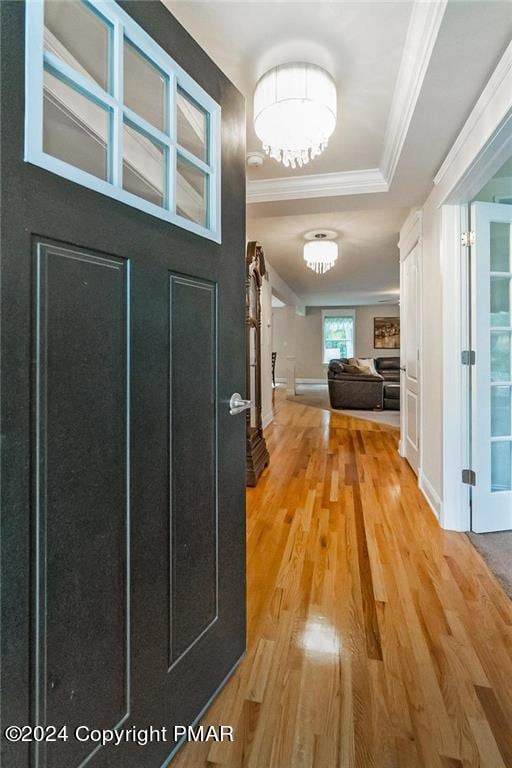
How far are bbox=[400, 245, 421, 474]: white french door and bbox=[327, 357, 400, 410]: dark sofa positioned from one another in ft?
9.12

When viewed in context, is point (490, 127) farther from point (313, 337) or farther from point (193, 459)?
point (313, 337)

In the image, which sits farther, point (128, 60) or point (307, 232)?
point (307, 232)

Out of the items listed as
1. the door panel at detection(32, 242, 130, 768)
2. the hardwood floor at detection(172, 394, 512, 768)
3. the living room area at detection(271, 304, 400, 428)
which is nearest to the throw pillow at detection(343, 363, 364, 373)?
the living room area at detection(271, 304, 400, 428)

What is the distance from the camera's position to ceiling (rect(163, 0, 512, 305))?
144cm

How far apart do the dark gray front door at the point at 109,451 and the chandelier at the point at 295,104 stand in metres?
0.65

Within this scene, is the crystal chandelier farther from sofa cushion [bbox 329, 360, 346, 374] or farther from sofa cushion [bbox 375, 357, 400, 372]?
sofa cushion [bbox 375, 357, 400, 372]

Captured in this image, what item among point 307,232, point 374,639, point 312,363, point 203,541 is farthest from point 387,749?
point 312,363

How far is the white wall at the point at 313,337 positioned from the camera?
11.1 metres

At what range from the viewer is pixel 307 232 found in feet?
14.7

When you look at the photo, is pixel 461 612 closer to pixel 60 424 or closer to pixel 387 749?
pixel 387 749

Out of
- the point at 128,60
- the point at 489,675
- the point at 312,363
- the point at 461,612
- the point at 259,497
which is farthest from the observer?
the point at 312,363

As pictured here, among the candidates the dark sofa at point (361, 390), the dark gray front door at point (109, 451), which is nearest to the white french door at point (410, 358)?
the dark gray front door at point (109, 451)

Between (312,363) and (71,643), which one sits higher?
(312,363)

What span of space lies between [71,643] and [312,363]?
11.3 metres
